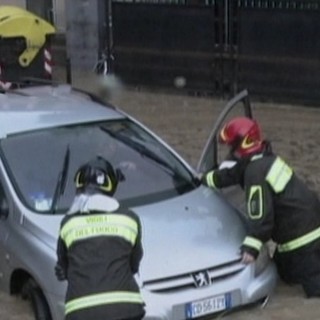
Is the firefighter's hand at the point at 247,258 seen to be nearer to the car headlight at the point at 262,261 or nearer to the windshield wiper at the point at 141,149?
the car headlight at the point at 262,261

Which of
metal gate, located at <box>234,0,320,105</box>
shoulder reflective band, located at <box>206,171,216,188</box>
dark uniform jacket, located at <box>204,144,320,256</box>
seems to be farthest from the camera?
metal gate, located at <box>234,0,320,105</box>

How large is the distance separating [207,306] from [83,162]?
1563 mm

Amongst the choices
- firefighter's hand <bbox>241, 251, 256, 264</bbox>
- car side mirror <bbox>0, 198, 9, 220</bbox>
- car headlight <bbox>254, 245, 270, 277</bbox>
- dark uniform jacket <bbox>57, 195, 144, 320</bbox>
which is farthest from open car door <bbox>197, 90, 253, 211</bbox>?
dark uniform jacket <bbox>57, 195, 144, 320</bbox>

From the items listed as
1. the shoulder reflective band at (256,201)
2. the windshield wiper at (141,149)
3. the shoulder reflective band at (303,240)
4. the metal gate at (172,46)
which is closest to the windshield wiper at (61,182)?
the windshield wiper at (141,149)

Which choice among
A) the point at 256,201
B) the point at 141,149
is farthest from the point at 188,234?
the point at 141,149

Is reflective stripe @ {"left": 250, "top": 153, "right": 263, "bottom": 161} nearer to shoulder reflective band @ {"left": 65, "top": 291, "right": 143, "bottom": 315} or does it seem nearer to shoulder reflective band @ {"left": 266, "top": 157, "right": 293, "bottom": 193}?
shoulder reflective band @ {"left": 266, "top": 157, "right": 293, "bottom": 193}

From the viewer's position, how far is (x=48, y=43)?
16.7 m

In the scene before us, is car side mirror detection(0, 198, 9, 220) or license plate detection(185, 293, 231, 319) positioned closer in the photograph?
license plate detection(185, 293, 231, 319)

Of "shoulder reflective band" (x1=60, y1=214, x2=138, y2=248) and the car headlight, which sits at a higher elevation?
"shoulder reflective band" (x1=60, y1=214, x2=138, y2=248)

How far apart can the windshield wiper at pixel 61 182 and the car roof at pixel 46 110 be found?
40cm

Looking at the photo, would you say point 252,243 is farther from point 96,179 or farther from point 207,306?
point 96,179

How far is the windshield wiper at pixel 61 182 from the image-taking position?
8.20m

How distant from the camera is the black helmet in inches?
248

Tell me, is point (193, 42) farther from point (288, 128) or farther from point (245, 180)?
point (245, 180)
